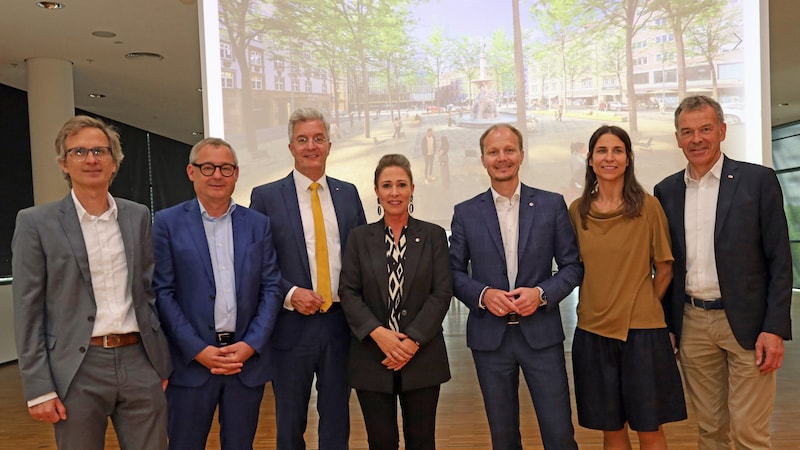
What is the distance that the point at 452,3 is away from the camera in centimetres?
445

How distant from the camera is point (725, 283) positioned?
95.0 inches

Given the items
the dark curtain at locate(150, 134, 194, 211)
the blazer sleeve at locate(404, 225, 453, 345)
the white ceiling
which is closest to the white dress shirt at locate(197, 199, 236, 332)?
the blazer sleeve at locate(404, 225, 453, 345)

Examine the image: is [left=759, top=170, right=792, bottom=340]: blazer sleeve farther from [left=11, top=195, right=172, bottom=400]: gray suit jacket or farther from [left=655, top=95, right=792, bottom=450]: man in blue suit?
[left=11, top=195, right=172, bottom=400]: gray suit jacket

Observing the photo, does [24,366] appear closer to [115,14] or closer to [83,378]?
[83,378]

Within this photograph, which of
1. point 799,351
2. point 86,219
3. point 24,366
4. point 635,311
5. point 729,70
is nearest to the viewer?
point 24,366

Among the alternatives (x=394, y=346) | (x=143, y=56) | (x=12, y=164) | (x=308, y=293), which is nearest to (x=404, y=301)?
(x=394, y=346)

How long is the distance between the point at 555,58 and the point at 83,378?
12.6 ft

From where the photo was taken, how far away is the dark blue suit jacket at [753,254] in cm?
236

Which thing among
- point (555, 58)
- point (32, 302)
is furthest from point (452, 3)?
point (32, 302)

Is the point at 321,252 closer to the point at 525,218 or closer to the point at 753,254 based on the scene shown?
the point at 525,218

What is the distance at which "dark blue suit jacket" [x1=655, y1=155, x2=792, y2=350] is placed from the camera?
2.36 meters

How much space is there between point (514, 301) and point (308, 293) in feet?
2.81

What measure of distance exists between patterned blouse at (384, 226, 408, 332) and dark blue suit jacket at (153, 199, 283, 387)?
47 centimetres

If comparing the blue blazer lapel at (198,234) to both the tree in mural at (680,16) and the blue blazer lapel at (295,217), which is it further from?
the tree in mural at (680,16)
